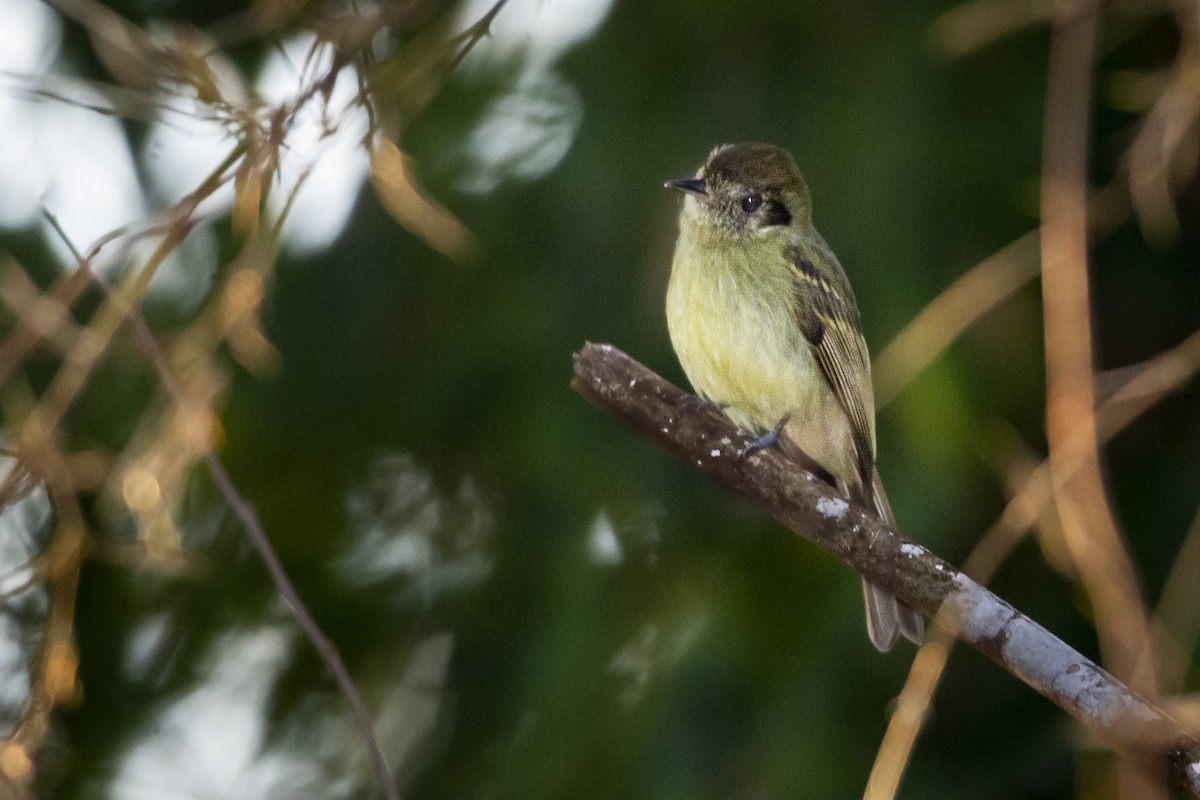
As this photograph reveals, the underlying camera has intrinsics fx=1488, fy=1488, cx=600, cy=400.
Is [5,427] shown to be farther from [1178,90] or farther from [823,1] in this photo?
[1178,90]

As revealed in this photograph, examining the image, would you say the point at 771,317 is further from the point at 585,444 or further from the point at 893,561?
the point at 893,561

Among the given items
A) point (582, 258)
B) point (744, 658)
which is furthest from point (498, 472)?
point (744, 658)

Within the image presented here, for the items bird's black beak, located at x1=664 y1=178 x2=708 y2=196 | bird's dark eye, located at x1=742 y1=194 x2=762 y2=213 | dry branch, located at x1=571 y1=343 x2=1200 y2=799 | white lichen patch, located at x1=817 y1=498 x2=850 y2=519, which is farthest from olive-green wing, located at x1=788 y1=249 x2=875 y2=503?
white lichen patch, located at x1=817 y1=498 x2=850 y2=519

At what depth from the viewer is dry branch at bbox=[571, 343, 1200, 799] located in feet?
7.29

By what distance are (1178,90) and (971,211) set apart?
64 centimetres

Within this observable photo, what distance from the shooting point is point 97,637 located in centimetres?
409

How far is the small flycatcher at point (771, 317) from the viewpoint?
3.80 meters

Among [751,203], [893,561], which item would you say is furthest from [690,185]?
[893,561]

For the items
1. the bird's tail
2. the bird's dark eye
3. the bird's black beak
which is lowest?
the bird's tail

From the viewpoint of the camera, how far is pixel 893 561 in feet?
8.57

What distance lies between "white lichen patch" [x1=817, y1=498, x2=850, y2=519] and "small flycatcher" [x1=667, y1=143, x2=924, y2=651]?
0.98 m

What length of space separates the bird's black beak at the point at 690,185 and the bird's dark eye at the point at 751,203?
171 mm

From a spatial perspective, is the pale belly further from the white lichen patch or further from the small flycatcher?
the white lichen patch

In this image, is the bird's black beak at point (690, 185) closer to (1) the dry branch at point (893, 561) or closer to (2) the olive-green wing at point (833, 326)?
(2) the olive-green wing at point (833, 326)
